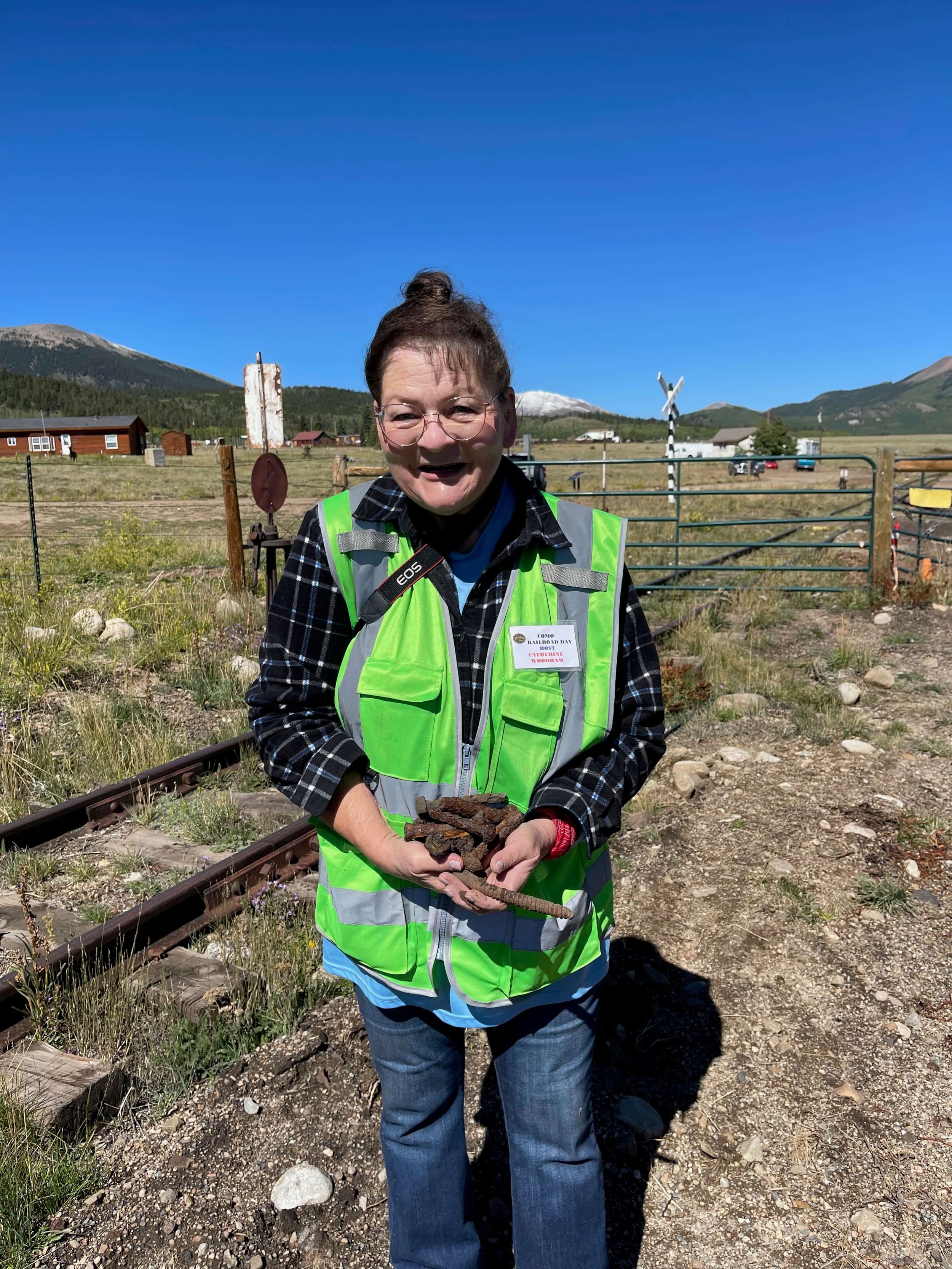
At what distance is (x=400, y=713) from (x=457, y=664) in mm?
140

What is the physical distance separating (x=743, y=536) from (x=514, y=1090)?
64.9 feet

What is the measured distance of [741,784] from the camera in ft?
17.6

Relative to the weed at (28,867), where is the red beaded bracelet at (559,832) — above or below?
above

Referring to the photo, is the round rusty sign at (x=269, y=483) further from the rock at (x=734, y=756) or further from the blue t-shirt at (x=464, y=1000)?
the blue t-shirt at (x=464, y=1000)

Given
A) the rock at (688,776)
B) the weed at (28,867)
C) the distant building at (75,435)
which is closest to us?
the weed at (28,867)

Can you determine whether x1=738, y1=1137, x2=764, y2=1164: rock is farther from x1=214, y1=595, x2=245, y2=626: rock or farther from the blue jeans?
x1=214, y1=595, x2=245, y2=626: rock

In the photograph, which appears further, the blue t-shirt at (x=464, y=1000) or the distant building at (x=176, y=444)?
the distant building at (x=176, y=444)

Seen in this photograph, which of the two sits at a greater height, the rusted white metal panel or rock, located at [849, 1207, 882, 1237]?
the rusted white metal panel

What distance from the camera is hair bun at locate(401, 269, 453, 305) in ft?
5.45

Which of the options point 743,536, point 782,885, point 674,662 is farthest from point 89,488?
point 782,885

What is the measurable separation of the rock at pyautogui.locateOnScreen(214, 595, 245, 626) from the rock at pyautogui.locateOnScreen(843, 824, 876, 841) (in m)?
5.99

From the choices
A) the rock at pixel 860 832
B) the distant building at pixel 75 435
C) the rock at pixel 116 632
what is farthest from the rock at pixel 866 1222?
the distant building at pixel 75 435

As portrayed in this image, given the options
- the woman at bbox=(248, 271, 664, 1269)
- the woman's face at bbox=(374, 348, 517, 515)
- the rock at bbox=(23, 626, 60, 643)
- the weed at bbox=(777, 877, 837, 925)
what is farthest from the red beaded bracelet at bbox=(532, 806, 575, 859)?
the rock at bbox=(23, 626, 60, 643)

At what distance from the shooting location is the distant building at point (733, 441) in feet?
378
